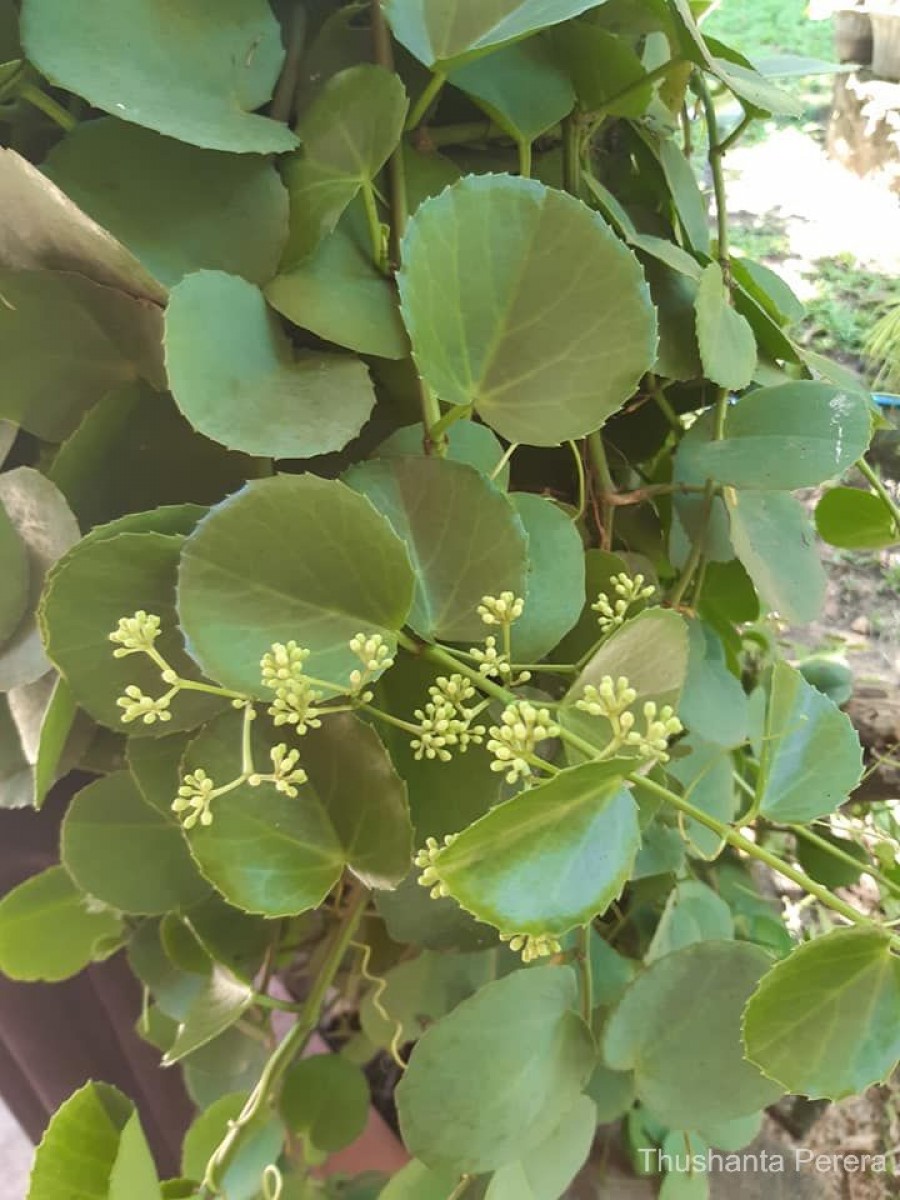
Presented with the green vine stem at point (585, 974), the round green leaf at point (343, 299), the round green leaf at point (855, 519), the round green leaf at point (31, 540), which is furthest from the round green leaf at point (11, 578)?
the round green leaf at point (855, 519)

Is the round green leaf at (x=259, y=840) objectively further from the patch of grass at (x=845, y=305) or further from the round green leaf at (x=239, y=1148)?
the patch of grass at (x=845, y=305)

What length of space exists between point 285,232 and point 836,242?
1315 mm

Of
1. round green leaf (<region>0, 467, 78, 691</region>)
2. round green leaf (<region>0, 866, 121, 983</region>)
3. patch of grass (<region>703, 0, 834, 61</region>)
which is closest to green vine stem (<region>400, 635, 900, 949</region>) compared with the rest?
round green leaf (<region>0, 467, 78, 691</region>)

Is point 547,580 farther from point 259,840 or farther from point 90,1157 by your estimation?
point 90,1157

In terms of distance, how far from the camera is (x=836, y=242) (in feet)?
4.42

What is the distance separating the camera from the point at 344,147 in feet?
0.82

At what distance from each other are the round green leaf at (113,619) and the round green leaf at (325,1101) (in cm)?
19

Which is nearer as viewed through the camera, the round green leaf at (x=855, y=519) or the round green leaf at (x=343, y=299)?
the round green leaf at (x=343, y=299)

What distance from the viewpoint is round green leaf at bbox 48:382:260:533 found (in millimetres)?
258

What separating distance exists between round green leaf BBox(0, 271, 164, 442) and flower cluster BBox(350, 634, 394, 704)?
0.10 metres

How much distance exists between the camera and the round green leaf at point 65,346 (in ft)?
0.82

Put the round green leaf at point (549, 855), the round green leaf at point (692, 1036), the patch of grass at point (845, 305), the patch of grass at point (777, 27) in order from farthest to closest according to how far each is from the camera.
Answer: the patch of grass at point (845, 305), the patch of grass at point (777, 27), the round green leaf at point (692, 1036), the round green leaf at point (549, 855)

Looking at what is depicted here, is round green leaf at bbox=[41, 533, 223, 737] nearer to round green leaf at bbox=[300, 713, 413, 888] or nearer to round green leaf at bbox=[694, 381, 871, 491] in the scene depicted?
round green leaf at bbox=[300, 713, 413, 888]

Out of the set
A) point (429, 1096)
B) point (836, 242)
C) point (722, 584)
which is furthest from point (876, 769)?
point (836, 242)
